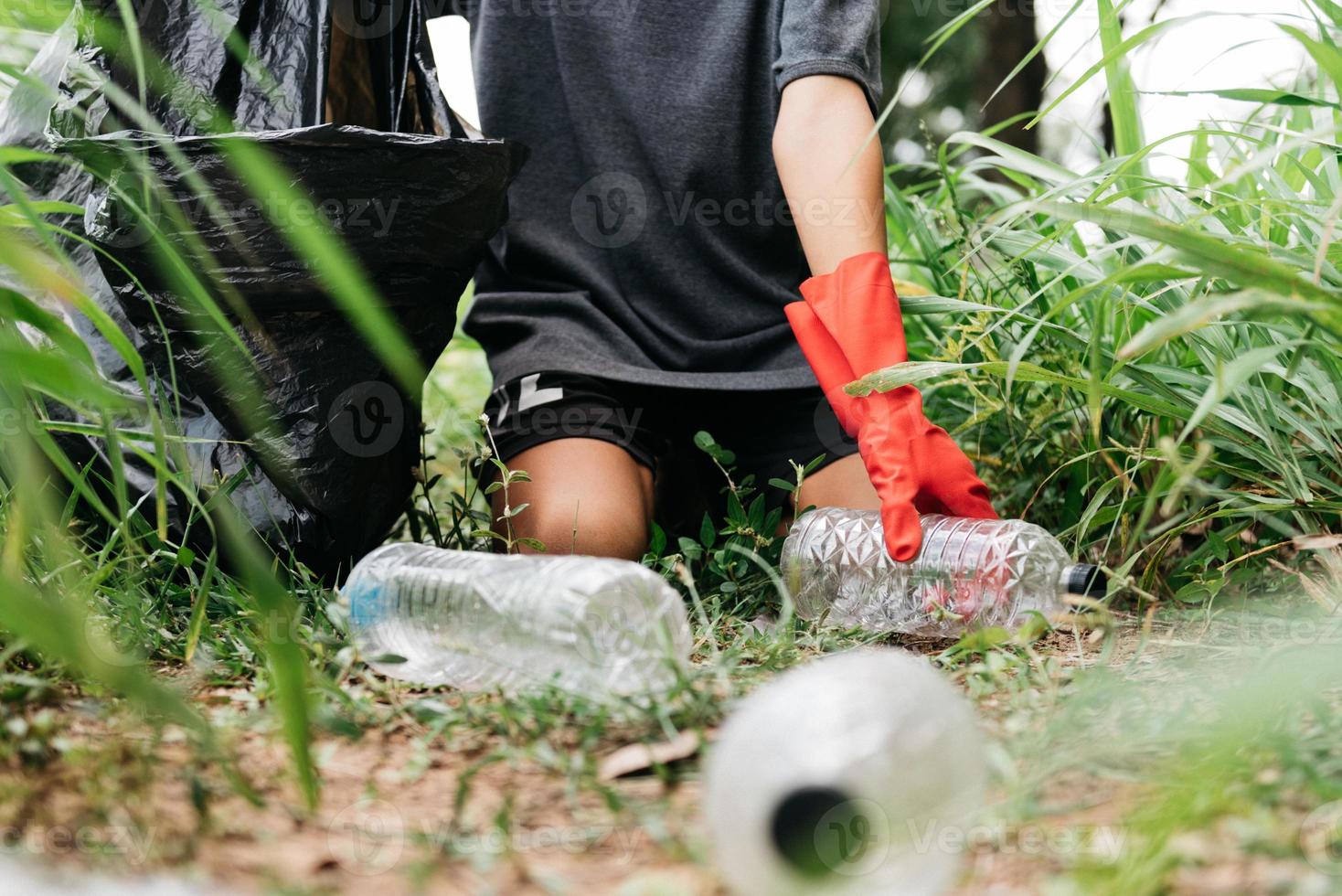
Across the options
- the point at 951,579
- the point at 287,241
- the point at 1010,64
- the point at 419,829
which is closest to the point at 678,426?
the point at 951,579

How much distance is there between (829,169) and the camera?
167cm

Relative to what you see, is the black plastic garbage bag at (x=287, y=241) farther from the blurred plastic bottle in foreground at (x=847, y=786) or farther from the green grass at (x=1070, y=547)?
the blurred plastic bottle in foreground at (x=847, y=786)

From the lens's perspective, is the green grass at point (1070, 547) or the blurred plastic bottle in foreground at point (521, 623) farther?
the blurred plastic bottle in foreground at point (521, 623)

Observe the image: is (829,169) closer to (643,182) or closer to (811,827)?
(643,182)

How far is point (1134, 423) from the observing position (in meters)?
1.62

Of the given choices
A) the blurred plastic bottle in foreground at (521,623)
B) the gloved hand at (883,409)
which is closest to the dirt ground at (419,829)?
the blurred plastic bottle in foreground at (521,623)

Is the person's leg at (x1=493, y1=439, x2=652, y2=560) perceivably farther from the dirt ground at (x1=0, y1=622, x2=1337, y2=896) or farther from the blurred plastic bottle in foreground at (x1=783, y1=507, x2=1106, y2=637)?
the dirt ground at (x1=0, y1=622, x2=1337, y2=896)

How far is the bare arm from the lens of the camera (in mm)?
1622

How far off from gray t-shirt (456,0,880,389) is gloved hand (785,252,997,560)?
1.03 feet

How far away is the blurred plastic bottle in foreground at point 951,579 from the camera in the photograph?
4.47 ft

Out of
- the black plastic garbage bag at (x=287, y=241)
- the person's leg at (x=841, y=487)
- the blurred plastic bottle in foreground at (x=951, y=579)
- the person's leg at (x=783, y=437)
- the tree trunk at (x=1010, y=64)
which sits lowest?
the blurred plastic bottle in foreground at (x=951, y=579)

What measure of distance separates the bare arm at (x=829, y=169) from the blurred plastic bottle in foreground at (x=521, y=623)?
0.77 m

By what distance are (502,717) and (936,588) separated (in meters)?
0.68

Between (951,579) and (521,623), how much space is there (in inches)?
24.3
